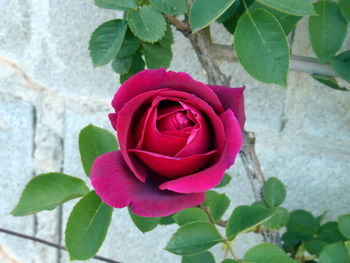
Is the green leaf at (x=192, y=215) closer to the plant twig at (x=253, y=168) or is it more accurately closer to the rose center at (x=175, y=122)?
the plant twig at (x=253, y=168)

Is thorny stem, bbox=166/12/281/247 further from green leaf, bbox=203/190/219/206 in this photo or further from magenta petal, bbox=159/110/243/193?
magenta petal, bbox=159/110/243/193

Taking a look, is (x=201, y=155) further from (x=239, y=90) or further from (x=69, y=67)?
(x=69, y=67)

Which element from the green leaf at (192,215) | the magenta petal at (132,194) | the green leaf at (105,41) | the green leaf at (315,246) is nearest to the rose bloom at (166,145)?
the magenta petal at (132,194)

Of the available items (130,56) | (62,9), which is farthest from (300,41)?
(62,9)

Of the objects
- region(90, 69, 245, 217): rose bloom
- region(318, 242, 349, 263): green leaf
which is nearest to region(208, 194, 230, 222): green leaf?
region(318, 242, 349, 263): green leaf

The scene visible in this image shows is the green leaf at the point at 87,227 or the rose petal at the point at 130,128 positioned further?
the green leaf at the point at 87,227

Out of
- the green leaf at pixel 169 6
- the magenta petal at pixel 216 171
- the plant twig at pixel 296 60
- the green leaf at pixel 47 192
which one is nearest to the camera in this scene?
the magenta petal at pixel 216 171
